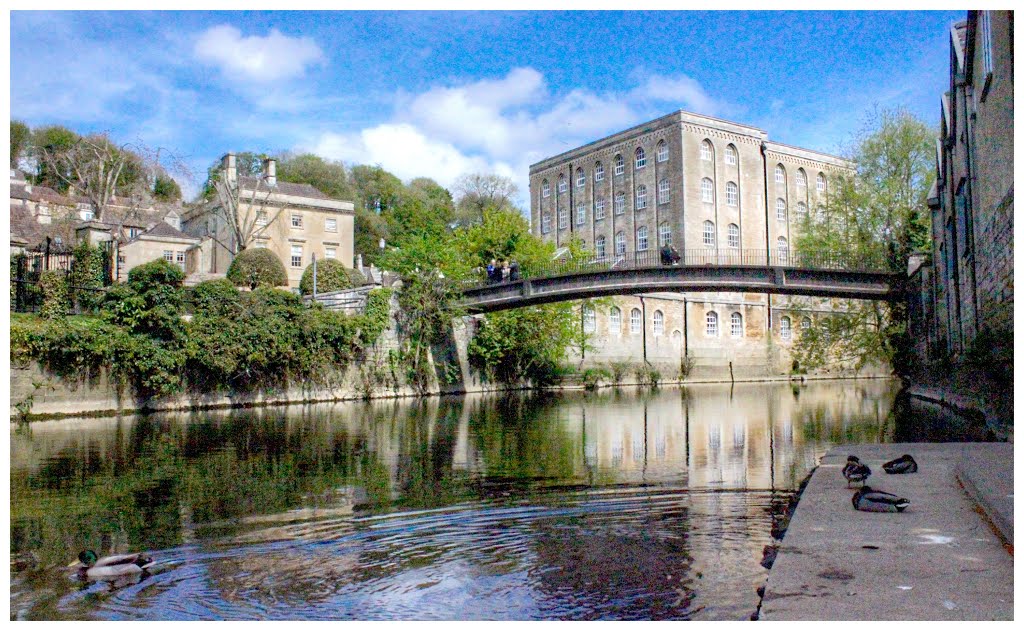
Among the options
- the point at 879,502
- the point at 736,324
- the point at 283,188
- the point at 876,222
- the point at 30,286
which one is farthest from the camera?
the point at 736,324

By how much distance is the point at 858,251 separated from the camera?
35938 millimetres

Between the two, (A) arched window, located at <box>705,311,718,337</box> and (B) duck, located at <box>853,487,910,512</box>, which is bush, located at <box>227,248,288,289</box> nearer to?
(A) arched window, located at <box>705,311,718,337</box>

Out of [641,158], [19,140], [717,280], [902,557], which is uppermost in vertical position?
[19,140]

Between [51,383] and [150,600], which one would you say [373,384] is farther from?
[150,600]

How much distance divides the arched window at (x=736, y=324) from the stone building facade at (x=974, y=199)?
29.4m

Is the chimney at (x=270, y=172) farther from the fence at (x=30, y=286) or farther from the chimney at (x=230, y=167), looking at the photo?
the fence at (x=30, y=286)

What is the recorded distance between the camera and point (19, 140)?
62.2 meters

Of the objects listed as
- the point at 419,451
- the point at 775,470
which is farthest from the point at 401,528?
the point at 419,451

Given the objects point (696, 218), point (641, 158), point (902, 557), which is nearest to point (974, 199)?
point (902, 557)

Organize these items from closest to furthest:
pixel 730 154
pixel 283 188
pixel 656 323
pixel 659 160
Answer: pixel 656 323 → pixel 283 188 → pixel 659 160 → pixel 730 154

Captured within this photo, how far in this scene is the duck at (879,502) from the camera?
21.1 ft

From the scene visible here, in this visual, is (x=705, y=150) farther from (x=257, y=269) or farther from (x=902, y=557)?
(x=902, y=557)

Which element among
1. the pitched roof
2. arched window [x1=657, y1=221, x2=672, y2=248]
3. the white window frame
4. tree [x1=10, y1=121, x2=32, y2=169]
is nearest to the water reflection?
A: the pitched roof

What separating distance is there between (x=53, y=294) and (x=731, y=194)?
44.9 m
